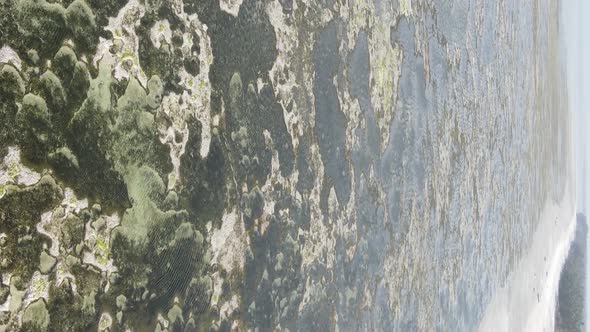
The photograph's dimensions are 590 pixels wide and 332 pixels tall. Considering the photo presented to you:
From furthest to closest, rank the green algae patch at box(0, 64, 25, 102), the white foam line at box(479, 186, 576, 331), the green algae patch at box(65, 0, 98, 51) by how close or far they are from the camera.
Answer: the white foam line at box(479, 186, 576, 331), the green algae patch at box(65, 0, 98, 51), the green algae patch at box(0, 64, 25, 102)

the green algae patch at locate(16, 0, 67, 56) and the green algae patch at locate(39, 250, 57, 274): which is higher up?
the green algae patch at locate(16, 0, 67, 56)

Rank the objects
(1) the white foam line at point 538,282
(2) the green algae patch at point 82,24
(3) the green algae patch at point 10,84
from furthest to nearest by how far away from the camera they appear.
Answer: (1) the white foam line at point 538,282 → (2) the green algae patch at point 82,24 → (3) the green algae patch at point 10,84

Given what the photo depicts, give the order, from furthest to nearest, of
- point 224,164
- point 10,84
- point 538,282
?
point 538,282 < point 224,164 < point 10,84

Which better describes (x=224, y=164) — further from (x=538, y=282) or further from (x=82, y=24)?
(x=538, y=282)

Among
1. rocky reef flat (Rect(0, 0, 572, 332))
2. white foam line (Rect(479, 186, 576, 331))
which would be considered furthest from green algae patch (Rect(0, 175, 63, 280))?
white foam line (Rect(479, 186, 576, 331))

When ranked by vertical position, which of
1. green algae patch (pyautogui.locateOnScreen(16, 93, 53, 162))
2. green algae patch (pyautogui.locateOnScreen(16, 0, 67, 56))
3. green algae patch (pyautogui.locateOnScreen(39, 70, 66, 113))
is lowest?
green algae patch (pyautogui.locateOnScreen(16, 93, 53, 162))

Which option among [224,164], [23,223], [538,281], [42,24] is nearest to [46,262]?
[23,223]

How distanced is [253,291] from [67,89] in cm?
67

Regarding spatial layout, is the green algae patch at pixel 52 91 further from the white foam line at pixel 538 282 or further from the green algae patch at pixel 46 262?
the white foam line at pixel 538 282

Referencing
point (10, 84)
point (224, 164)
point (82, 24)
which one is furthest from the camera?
point (224, 164)

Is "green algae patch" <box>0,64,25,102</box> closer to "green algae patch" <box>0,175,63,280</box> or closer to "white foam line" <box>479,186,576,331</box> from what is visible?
"green algae patch" <box>0,175,63,280</box>

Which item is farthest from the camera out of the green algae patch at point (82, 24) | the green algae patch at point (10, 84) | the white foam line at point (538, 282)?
the white foam line at point (538, 282)

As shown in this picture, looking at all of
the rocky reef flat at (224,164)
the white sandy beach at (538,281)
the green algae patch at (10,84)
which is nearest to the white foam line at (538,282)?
the white sandy beach at (538,281)

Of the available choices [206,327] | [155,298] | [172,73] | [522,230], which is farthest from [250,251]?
[522,230]
